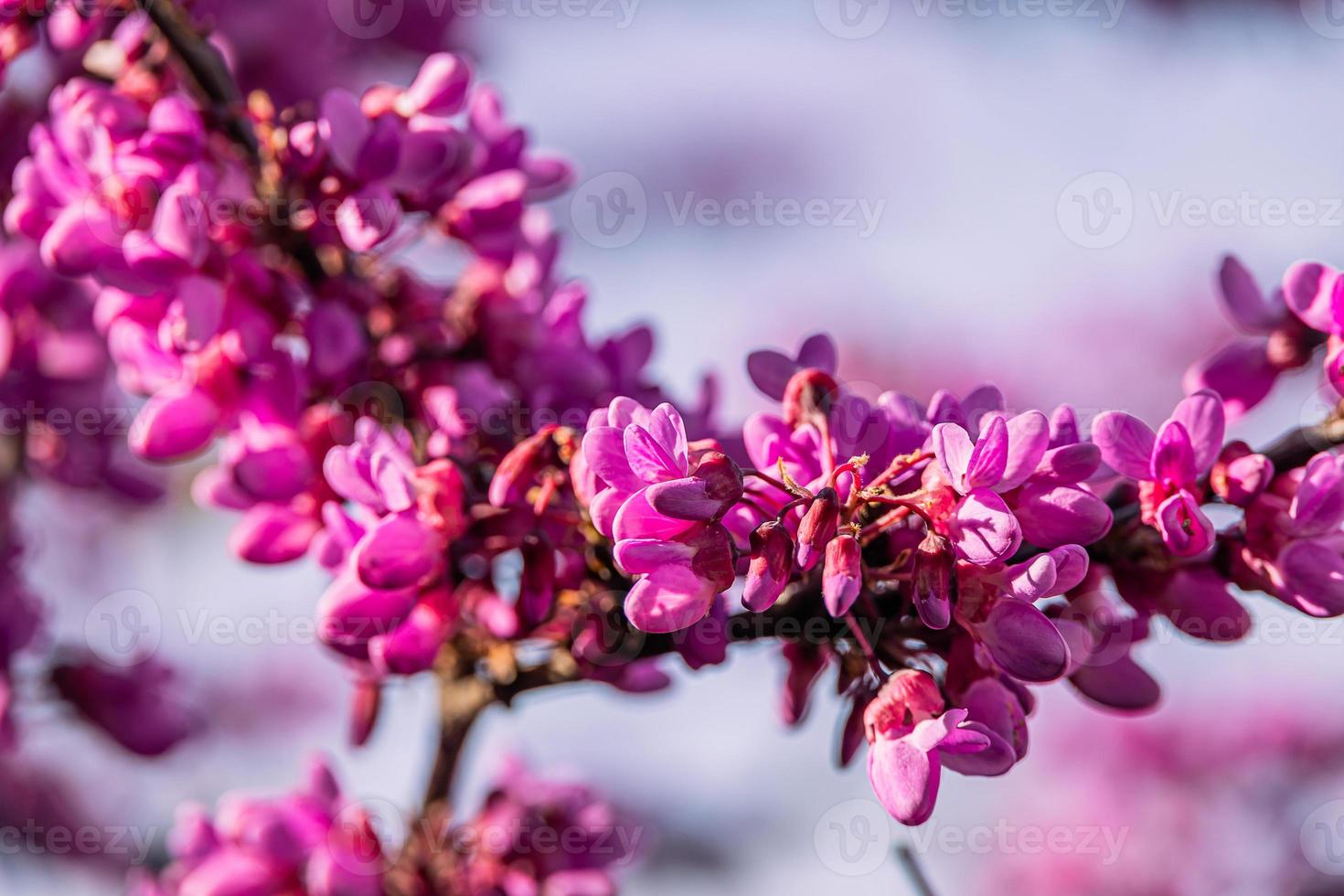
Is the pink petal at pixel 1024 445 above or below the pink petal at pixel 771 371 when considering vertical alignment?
above

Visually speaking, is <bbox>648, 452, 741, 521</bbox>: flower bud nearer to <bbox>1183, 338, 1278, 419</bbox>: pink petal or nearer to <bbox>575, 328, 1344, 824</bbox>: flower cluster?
<bbox>575, 328, 1344, 824</bbox>: flower cluster

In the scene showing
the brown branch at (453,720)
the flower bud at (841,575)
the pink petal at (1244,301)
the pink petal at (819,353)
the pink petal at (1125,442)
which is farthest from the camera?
the brown branch at (453,720)

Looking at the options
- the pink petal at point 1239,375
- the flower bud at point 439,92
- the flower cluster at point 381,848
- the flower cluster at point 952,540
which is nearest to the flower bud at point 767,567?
the flower cluster at point 952,540

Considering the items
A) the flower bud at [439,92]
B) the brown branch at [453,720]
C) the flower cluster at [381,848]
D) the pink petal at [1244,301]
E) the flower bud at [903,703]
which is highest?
the flower bud at [439,92]

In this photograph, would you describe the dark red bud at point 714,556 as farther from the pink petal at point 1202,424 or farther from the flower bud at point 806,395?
the pink petal at point 1202,424

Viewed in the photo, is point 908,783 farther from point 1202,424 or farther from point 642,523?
point 1202,424

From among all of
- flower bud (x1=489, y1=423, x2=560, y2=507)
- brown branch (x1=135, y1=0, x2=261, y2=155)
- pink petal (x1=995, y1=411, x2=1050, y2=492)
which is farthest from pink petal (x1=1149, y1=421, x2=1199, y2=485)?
brown branch (x1=135, y1=0, x2=261, y2=155)

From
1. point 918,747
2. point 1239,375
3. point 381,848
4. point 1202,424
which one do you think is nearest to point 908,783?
point 918,747
